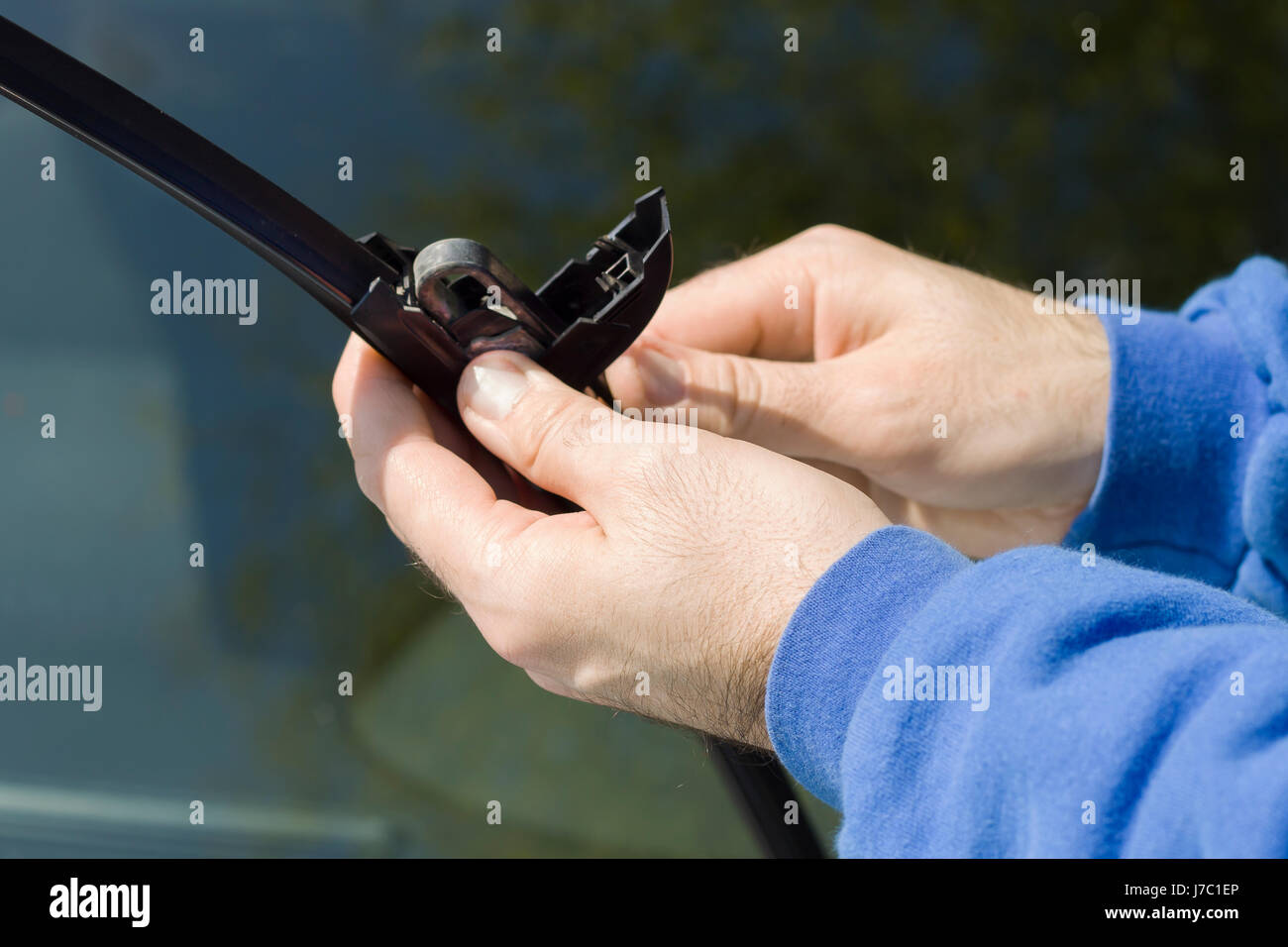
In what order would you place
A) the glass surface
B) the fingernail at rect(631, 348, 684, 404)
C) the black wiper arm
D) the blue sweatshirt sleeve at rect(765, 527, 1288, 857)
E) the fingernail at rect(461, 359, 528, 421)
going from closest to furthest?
the blue sweatshirt sleeve at rect(765, 527, 1288, 857) → the black wiper arm → the fingernail at rect(461, 359, 528, 421) → the fingernail at rect(631, 348, 684, 404) → the glass surface

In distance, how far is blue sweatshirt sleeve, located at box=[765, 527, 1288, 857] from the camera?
38 cm

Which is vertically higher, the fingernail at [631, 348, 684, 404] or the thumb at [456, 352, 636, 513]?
the fingernail at [631, 348, 684, 404]

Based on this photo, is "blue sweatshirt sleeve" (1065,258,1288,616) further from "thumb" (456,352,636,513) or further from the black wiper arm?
the black wiper arm

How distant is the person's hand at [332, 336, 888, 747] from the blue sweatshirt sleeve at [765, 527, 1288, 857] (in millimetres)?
35

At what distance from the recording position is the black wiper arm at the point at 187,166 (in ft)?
1.64

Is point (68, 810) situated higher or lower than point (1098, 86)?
lower

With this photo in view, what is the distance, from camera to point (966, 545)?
35.2 inches

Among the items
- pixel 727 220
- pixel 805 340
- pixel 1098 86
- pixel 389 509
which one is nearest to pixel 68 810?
pixel 389 509

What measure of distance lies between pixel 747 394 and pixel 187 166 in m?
0.38

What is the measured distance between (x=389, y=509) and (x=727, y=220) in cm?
101

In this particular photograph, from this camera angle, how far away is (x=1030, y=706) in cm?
41

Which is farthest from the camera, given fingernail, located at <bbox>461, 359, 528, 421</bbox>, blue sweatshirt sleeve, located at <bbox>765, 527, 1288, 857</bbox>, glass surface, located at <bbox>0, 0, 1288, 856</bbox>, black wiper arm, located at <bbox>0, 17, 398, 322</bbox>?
glass surface, located at <bbox>0, 0, 1288, 856</bbox>

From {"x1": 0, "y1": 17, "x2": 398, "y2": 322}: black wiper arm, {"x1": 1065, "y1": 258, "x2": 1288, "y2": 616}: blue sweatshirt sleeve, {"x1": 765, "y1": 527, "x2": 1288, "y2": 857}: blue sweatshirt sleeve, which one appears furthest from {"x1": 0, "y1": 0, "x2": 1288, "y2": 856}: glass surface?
{"x1": 765, "y1": 527, "x2": 1288, "y2": 857}: blue sweatshirt sleeve

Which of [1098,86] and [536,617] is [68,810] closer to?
[536,617]
